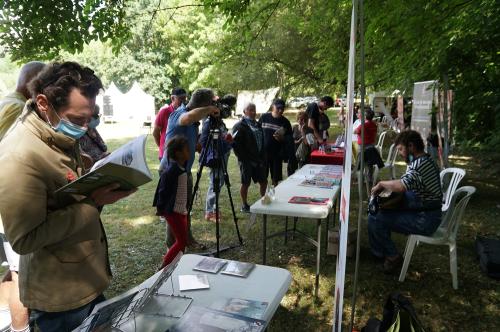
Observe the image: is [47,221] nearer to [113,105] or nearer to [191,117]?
[191,117]

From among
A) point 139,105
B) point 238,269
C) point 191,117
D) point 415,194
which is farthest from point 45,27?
point 139,105

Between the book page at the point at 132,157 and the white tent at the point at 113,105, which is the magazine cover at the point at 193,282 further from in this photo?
the white tent at the point at 113,105

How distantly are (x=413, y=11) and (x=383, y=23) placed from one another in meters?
0.46

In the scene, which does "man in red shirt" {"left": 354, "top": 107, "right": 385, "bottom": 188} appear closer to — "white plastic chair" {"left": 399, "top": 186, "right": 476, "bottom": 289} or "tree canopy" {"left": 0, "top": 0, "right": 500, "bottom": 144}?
"tree canopy" {"left": 0, "top": 0, "right": 500, "bottom": 144}

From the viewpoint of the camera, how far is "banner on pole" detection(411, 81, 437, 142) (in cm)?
558

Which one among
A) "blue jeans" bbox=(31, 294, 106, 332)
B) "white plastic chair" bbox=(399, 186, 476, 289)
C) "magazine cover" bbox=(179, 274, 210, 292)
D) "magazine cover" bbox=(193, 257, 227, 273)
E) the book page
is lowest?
"white plastic chair" bbox=(399, 186, 476, 289)

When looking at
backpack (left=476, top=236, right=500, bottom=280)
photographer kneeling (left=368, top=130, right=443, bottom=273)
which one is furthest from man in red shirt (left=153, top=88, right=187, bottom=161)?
backpack (left=476, top=236, right=500, bottom=280)

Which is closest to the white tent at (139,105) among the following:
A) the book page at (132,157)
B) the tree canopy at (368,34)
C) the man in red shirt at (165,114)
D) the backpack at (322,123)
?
the tree canopy at (368,34)

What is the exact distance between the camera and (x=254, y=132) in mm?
4957

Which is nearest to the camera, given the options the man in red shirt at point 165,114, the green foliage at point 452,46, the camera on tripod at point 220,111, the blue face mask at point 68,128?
the blue face mask at point 68,128

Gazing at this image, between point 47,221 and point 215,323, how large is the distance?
0.70 metres

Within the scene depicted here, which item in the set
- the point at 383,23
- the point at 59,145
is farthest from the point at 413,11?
the point at 59,145

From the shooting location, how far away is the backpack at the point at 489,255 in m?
3.42

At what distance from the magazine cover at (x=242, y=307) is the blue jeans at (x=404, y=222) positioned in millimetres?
2459
